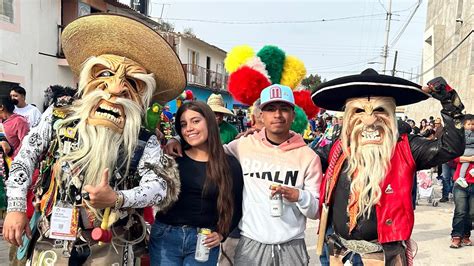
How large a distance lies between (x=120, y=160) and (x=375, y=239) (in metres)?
1.50

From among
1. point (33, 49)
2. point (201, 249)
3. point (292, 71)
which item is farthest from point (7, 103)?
point (33, 49)

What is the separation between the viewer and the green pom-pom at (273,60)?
4.29m

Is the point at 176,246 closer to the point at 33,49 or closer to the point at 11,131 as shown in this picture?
the point at 11,131

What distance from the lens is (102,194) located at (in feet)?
6.52

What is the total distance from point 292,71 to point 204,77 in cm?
2459

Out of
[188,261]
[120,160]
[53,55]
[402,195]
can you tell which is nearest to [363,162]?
[402,195]

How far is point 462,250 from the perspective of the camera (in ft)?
18.6

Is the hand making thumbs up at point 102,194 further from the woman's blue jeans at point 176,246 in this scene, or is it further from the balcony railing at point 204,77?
the balcony railing at point 204,77

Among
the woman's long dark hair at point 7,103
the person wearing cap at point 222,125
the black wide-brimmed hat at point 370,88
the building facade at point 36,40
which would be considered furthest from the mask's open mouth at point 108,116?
the building facade at point 36,40

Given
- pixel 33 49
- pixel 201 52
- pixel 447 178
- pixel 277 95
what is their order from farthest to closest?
pixel 201 52 → pixel 33 49 → pixel 447 178 → pixel 277 95

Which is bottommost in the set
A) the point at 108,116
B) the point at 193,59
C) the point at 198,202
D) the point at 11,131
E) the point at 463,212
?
the point at 463,212

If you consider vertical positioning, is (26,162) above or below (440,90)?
below

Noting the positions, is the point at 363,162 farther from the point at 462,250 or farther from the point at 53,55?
the point at 53,55

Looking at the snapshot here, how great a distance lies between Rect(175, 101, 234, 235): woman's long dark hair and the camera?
2.57 meters
